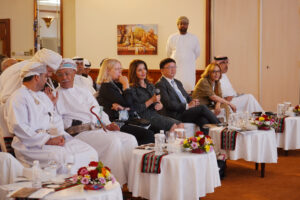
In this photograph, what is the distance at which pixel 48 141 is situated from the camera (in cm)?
441

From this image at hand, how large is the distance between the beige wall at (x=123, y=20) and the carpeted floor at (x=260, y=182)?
4783 millimetres

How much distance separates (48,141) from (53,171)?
3.13 feet

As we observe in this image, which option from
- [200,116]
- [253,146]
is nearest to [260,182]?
[253,146]

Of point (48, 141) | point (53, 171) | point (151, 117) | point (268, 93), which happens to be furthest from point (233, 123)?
point (268, 93)

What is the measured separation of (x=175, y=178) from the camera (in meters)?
4.39

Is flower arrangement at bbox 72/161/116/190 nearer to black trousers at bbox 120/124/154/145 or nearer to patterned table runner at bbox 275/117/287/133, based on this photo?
black trousers at bbox 120/124/154/145

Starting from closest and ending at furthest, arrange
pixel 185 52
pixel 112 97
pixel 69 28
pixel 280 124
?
pixel 112 97 → pixel 280 124 → pixel 185 52 → pixel 69 28

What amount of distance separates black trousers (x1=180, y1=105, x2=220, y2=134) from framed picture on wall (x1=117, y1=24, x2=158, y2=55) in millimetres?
4951

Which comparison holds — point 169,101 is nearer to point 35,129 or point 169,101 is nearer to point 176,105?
point 176,105

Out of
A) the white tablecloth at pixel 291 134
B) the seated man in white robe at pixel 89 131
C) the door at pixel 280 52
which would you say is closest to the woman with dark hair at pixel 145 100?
the seated man in white robe at pixel 89 131

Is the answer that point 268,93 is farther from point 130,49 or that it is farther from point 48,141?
point 48,141

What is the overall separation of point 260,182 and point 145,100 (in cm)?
A: 183

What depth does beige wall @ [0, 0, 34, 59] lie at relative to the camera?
13.1 metres

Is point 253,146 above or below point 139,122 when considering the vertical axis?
below
